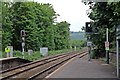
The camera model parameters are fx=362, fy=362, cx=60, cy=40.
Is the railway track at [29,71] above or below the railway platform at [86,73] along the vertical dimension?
below

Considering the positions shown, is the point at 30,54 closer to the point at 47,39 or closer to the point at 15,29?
the point at 15,29

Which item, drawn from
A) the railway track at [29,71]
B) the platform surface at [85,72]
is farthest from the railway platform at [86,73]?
the railway track at [29,71]

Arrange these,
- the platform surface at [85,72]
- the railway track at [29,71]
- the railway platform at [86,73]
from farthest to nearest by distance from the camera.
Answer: the railway track at [29,71] < the platform surface at [85,72] < the railway platform at [86,73]

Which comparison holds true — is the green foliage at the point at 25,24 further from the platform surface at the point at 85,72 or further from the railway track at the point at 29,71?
the platform surface at the point at 85,72

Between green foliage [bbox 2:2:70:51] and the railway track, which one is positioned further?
green foliage [bbox 2:2:70:51]

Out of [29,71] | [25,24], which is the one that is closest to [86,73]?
[29,71]

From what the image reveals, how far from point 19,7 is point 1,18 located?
14.0m

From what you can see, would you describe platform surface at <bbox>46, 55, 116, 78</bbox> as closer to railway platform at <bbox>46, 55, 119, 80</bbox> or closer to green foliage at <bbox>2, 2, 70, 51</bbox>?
railway platform at <bbox>46, 55, 119, 80</bbox>

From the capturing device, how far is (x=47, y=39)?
267 ft

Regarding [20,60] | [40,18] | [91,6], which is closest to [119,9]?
[91,6]

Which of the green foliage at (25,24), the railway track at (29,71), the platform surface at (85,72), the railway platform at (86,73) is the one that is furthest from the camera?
the green foliage at (25,24)

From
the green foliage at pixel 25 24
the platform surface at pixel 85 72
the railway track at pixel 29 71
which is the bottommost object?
the railway track at pixel 29 71

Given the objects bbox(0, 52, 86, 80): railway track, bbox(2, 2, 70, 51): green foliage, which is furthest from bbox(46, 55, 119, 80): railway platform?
bbox(2, 2, 70, 51): green foliage

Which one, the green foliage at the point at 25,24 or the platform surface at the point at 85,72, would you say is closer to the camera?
the platform surface at the point at 85,72
